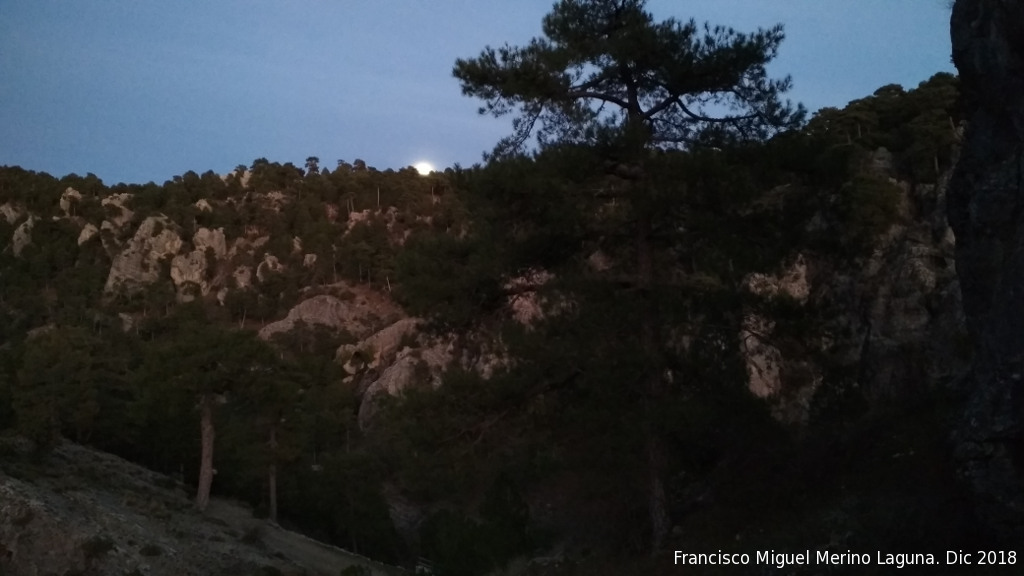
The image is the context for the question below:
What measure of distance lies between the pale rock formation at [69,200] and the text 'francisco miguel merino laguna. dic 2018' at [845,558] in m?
89.8

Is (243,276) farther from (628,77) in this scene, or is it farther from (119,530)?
(628,77)

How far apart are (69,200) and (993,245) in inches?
3706

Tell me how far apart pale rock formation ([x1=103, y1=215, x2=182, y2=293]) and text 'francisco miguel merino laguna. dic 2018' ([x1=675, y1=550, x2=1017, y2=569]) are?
7413 cm

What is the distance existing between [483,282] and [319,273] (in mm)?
65116

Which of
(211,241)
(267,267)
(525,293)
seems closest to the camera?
(525,293)

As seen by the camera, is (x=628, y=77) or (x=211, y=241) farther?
(x=211, y=241)

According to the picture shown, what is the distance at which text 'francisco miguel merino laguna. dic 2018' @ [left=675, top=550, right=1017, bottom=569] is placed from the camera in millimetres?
7160

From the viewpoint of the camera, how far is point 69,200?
87.4 meters

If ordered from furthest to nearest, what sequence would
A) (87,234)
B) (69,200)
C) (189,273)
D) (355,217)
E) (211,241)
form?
1. (69,200)
2. (355,217)
3. (87,234)
4. (211,241)
5. (189,273)

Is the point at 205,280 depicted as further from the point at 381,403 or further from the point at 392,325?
the point at 381,403

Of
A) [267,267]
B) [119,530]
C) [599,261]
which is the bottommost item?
[119,530]

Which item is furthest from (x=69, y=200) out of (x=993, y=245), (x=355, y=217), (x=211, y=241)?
(x=993, y=245)

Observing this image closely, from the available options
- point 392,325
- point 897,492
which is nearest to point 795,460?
point 897,492

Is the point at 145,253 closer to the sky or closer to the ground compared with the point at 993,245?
closer to the sky
